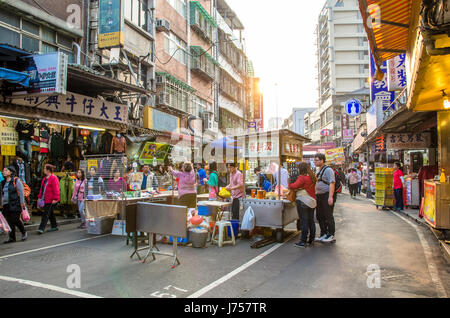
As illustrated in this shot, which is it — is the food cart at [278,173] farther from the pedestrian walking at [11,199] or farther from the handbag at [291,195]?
the pedestrian walking at [11,199]

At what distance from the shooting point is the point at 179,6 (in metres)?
24.5

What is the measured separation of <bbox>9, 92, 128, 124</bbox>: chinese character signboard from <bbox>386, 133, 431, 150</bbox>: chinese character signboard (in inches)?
479

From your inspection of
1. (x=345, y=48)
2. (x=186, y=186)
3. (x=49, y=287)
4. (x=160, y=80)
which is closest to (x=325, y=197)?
(x=186, y=186)

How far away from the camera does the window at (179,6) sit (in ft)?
76.6

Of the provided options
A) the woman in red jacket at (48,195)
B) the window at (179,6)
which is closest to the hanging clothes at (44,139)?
the woman in red jacket at (48,195)

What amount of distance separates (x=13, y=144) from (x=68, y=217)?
308 cm

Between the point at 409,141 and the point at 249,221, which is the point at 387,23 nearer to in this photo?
the point at 249,221

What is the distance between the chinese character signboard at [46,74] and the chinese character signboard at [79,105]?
871 millimetres

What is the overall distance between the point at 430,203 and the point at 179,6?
2212 cm

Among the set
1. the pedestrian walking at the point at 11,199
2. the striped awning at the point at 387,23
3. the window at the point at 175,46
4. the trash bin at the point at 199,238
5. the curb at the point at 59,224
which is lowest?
the curb at the point at 59,224

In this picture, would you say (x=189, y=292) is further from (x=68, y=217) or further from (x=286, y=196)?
Answer: (x=68, y=217)

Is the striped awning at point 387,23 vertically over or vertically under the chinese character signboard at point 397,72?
under

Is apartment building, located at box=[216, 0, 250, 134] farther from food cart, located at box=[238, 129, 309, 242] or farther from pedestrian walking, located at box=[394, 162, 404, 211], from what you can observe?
food cart, located at box=[238, 129, 309, 242]
